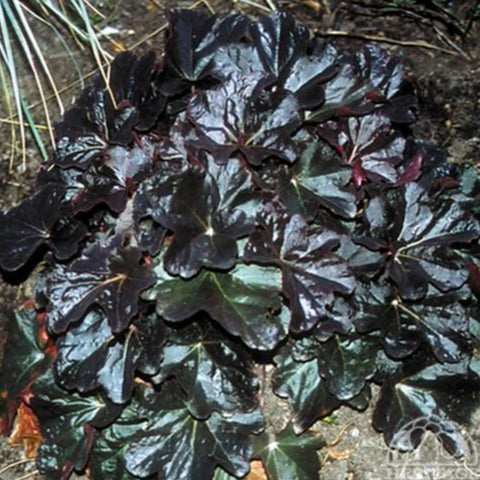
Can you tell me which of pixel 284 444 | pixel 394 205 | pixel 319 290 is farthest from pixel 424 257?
pixel 284 444

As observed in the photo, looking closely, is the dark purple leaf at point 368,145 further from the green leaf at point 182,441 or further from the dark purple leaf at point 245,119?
the green leaf at point 182,441

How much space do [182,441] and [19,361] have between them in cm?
54

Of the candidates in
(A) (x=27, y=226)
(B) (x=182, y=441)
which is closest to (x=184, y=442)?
(B) (x=182, y=441)

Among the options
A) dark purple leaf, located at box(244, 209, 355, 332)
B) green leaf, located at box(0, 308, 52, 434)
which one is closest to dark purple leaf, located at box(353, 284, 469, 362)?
dark purple leaf, located at box(244, 209, 355, 332)

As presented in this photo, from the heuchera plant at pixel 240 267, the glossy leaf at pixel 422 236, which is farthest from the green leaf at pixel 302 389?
the glossy leaf at pixel 422 236

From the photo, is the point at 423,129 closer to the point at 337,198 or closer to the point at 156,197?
the point at 337,198

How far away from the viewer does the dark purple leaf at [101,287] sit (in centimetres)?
239

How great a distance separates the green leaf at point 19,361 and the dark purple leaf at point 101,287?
1.15 feet

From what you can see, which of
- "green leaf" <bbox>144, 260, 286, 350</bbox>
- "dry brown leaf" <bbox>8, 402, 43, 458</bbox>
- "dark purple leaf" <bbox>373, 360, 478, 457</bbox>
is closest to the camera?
"green leaf" <bbox>144, 260, 286, 350</bbox>

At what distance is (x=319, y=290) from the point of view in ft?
7.82

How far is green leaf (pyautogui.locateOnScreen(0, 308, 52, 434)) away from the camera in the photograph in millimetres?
2758

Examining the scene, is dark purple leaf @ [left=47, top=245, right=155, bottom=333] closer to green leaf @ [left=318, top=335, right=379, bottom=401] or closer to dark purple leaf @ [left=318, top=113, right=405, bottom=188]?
green leaf @ [left=318, top=335, right=379, bottom=401]

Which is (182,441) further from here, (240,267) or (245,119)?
(245,119)

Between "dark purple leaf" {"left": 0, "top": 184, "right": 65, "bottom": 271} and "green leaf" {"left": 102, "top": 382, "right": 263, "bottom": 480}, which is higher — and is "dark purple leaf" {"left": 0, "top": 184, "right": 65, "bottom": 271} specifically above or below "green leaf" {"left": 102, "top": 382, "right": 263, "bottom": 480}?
above
